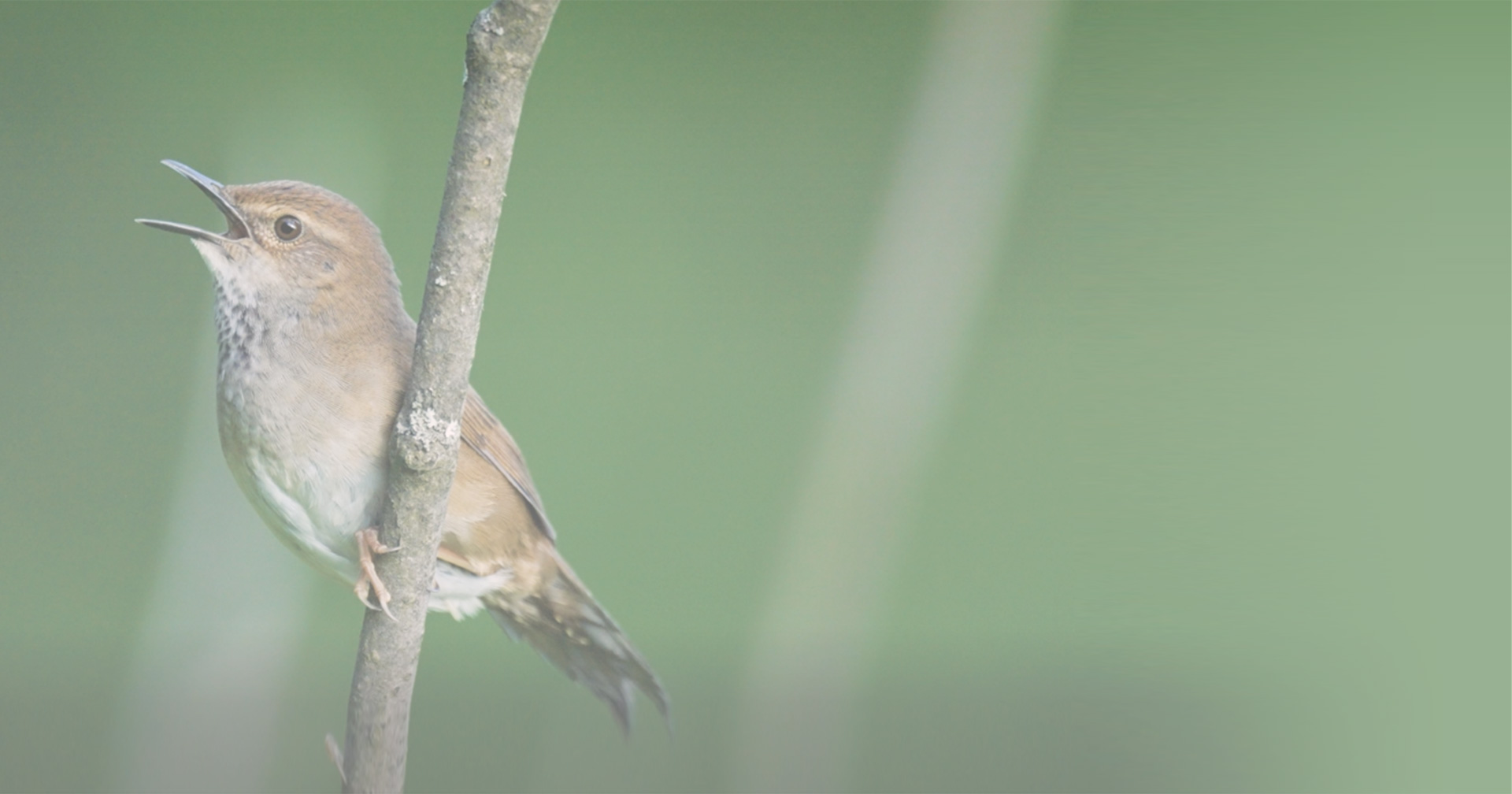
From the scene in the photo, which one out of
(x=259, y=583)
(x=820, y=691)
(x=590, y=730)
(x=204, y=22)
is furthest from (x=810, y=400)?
(x=204, y=22)

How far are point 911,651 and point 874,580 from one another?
839mm

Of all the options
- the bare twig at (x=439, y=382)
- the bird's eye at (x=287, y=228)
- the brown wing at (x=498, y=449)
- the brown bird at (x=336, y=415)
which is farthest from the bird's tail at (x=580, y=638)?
the bird's eye at (x=287, y=228)

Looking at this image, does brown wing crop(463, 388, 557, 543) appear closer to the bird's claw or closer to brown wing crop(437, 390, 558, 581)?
brown wing crop(437, 390, 558, 581)

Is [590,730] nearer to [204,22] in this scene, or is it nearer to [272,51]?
[272,51]

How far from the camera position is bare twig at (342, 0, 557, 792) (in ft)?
5.19

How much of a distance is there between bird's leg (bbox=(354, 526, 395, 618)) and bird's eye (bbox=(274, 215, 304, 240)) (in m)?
0.80

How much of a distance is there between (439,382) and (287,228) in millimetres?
940

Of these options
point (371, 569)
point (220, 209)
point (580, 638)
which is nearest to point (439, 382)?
point (371, 569)

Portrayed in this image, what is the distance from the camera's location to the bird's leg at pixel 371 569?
1981 mm

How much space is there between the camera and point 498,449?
2648 millimetres

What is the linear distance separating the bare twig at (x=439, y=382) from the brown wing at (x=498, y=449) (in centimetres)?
60

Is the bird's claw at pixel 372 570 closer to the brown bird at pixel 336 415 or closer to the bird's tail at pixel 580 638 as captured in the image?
the brown bird at pixel 336 415

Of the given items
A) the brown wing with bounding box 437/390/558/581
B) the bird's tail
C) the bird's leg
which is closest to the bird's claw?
the bird's leg

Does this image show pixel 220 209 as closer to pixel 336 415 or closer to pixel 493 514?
pixel 336 415
